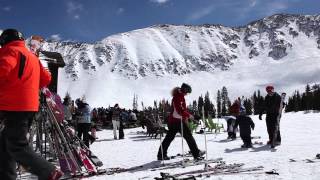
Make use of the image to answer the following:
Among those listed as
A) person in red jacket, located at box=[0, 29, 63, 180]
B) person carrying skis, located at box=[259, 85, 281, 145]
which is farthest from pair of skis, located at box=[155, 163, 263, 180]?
person carrying skis, located at box=[259, 85, 281, 145]

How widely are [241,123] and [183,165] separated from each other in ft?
18.5

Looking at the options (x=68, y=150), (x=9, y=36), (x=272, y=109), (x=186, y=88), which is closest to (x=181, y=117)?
(x=186, y=88)

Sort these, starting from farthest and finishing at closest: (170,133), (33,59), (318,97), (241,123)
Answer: (318,97) → (241,123) → (170,133) → (33,59)

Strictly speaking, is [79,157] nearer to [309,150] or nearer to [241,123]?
[309,150]

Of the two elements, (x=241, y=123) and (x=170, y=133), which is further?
(x=241, y=123)

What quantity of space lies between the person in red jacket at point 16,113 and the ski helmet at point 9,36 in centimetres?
13

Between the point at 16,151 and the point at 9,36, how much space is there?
4.45 ft

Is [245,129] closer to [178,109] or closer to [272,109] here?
[272,109]

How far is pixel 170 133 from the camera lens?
1099 cm

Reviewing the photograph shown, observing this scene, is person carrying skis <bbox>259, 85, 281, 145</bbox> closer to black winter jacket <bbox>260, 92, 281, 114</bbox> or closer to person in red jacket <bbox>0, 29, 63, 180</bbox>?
black winter jacket <bbox>260, 92, 281, 114</bbox>

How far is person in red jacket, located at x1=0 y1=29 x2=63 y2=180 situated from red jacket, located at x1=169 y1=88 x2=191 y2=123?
17.2 ft

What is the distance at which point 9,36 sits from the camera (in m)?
5.84

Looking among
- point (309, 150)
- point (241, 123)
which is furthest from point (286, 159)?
point (241, 123)

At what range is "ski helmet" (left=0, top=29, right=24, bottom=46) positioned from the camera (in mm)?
5824
